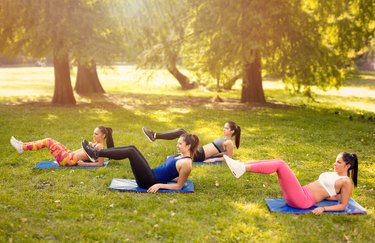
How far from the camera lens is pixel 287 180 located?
6109mm

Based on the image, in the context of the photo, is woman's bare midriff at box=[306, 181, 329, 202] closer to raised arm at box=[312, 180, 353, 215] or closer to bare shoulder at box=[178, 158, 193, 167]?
raised arm at box=[312, 180, 353, 215]

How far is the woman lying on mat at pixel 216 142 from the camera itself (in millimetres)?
8570

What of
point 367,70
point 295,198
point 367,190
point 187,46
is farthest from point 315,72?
point 367,70

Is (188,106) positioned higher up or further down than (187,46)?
further down

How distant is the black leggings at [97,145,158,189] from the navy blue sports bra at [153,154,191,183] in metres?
0.09

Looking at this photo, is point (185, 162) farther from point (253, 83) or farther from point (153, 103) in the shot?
point (153, 103)

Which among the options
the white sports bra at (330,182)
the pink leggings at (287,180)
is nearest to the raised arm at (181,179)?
the pink leggings at (287,180)

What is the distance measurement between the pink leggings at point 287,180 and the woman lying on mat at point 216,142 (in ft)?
8.07

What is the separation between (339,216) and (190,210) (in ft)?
7.16

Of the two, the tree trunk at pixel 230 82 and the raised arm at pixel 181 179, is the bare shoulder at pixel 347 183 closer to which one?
the raised arm at pixel 181 179

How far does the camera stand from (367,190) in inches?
290

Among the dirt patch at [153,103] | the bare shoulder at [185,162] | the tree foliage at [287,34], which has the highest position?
the tree foliage at [287,34]

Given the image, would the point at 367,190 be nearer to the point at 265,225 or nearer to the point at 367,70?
the point at 265,225

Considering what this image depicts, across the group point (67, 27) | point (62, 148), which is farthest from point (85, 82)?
point (62, 148)
